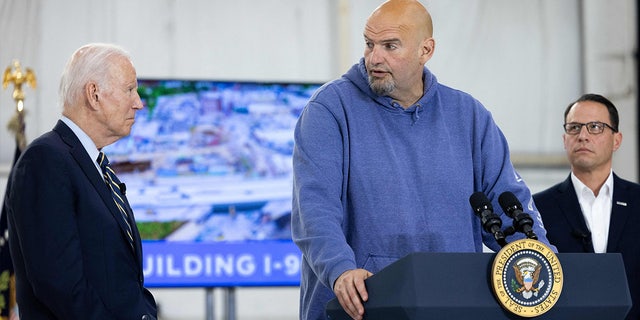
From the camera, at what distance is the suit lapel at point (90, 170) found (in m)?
2.64

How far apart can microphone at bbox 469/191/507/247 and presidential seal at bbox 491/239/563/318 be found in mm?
105

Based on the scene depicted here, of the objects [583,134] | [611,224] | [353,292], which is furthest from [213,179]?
[353,292]

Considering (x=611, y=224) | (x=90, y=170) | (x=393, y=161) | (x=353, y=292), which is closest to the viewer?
(x=353, y=292)

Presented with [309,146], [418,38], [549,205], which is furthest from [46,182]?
[549,205]

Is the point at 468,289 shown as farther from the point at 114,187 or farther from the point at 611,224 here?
the point at 611,224

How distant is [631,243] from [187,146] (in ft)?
8.23

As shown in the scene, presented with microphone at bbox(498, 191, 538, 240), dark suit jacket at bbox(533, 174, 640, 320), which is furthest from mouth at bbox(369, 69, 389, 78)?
dark suit jacket at bbox(533, 174, 640, 320)

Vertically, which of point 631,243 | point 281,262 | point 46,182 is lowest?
point 281,262

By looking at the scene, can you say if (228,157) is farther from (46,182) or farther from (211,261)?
(46,182)

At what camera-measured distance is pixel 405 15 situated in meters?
2.84

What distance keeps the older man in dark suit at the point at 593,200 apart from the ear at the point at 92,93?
6.59ft

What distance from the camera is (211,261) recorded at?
5445 millimetres

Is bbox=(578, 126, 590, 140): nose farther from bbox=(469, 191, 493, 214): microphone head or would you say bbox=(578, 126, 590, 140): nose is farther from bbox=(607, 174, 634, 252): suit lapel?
bbox=(469, 191, 493, 214): microphone head

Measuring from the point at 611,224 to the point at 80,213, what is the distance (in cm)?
228
